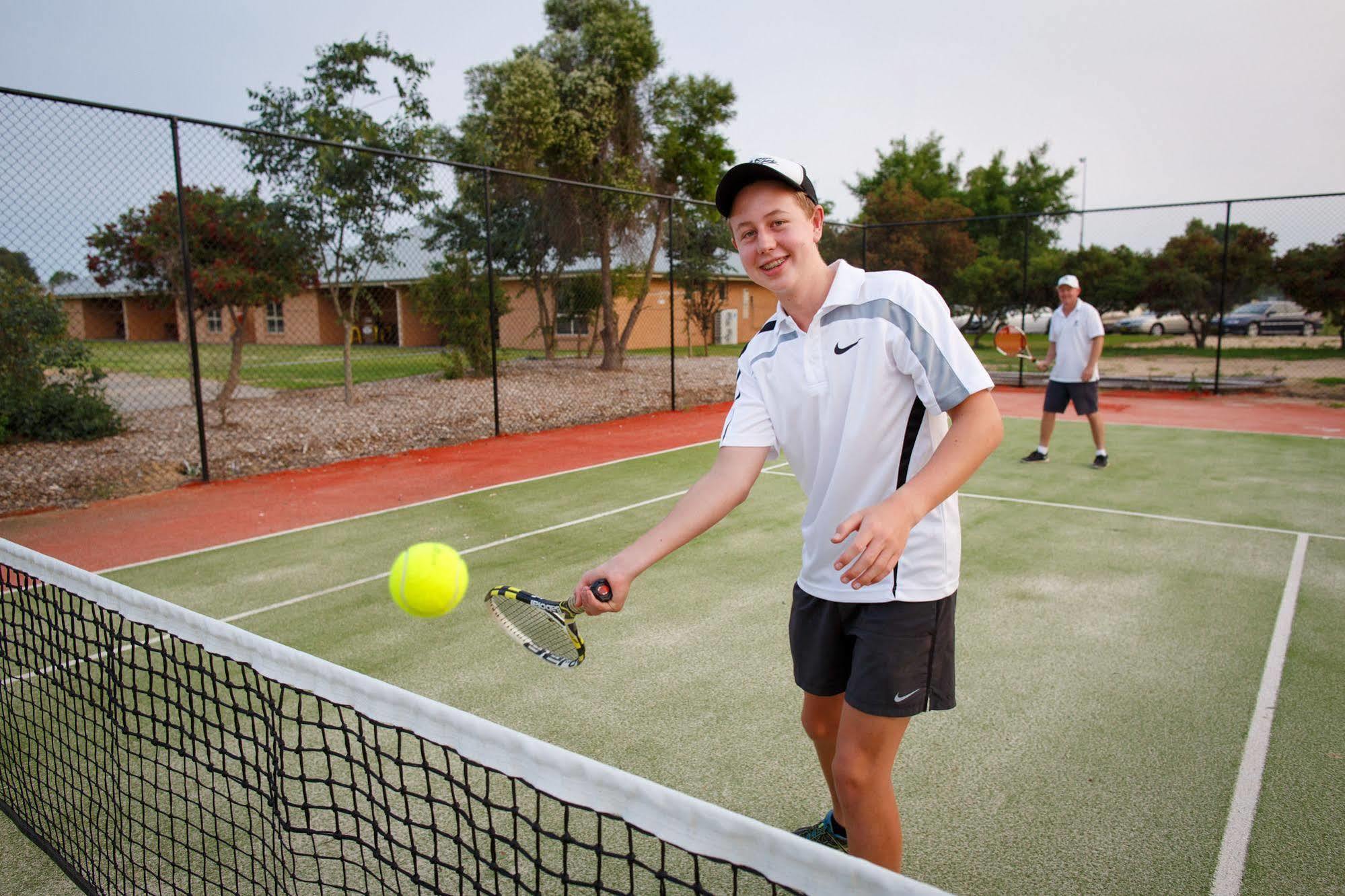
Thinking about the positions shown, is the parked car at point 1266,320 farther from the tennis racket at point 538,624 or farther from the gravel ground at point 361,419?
the tennis racket at point 538,624

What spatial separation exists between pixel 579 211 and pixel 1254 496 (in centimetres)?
1277

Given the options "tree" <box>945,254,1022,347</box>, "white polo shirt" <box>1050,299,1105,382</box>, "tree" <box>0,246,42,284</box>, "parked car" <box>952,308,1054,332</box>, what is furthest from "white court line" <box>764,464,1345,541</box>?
"parked car" <box>952,308,1054,332</box>

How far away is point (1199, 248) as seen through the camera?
72.5 feet

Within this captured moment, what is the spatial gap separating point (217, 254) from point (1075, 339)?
993 cm

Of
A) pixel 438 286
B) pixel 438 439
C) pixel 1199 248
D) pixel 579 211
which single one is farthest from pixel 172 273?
pixel 1199 248

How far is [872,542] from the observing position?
1.60 metres

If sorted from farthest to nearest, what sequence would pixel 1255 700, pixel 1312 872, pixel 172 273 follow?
1. pixel 172 273
2. pixel 1255 700
3. pixel 1312 872

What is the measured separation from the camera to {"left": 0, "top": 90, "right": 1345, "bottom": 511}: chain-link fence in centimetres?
846

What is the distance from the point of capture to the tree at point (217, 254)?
30.9ft

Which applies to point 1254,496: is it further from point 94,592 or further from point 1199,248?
point 1199,248

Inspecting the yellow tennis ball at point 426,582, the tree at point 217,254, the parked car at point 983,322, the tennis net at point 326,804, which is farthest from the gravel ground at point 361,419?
the yellow tennis ball at point 426,582

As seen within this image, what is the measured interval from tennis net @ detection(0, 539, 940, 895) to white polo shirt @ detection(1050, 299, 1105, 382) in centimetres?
720

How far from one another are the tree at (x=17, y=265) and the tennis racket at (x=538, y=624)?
299 inches

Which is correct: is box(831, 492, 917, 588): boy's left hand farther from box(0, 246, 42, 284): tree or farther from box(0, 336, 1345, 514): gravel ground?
box(0, 246, 42, 284): tree
